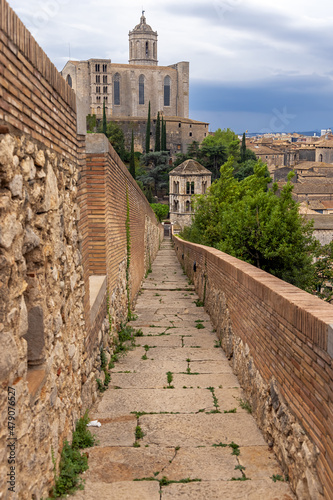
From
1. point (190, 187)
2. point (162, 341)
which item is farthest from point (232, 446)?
point (190, 187)

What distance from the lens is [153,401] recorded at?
561 centimetres

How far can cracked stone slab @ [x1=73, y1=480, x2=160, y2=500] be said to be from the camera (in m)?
3.65

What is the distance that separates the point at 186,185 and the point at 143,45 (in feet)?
218

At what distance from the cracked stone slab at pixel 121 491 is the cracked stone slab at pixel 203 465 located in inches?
8.0

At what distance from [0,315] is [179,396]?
368 centimetres

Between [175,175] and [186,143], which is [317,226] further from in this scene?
[186,143]

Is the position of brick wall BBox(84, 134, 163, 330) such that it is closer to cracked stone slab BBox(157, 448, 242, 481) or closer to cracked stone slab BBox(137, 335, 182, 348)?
cracked stone slab BBox(137, 335, 182, 348)

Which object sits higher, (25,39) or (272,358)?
(25,39)

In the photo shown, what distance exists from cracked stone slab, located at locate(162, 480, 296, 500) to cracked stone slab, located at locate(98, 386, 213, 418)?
57.9 inches

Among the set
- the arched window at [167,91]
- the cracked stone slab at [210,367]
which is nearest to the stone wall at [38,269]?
the cracked stone slab at [210,367]

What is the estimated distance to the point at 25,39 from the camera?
115 inches

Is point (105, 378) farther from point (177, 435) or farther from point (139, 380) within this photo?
point (177, 435)

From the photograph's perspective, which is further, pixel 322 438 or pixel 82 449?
pixel 82 449

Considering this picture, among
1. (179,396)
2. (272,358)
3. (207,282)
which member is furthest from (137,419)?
(207,282)
